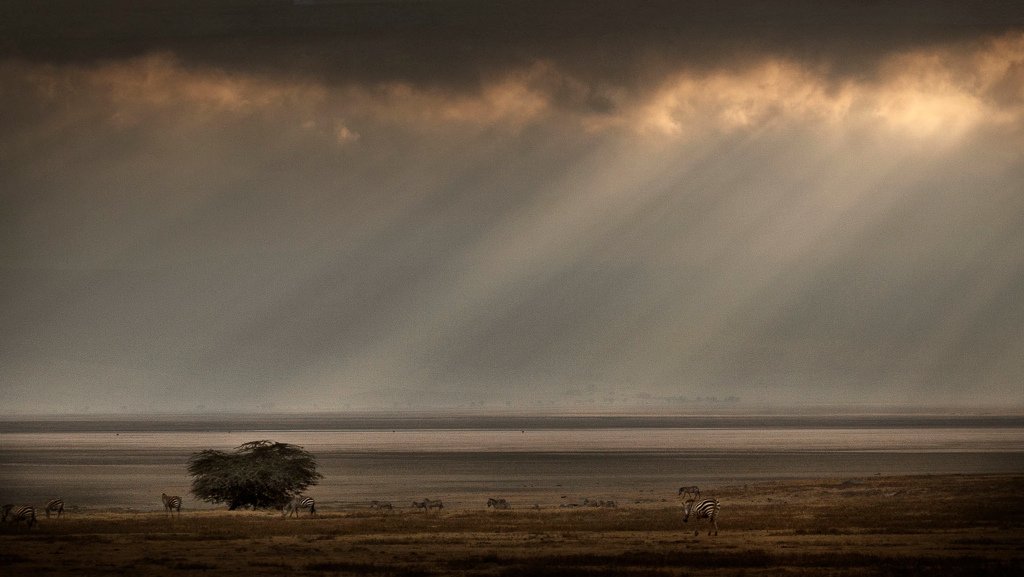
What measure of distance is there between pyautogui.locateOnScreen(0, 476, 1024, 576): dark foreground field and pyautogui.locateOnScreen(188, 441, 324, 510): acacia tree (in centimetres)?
381

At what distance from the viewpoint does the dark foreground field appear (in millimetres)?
29188

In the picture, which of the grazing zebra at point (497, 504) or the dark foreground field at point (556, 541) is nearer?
the dark foreground field at point (556, 541)

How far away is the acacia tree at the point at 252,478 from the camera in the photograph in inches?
2015

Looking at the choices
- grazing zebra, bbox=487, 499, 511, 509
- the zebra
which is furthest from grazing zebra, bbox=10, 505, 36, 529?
grazing zebra, bbox=487, 499, 511, 509

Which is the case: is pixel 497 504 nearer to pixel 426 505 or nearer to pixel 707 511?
pixel 426 505

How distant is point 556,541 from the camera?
35000 millimetres

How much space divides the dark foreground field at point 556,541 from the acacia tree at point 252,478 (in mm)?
A: 3808

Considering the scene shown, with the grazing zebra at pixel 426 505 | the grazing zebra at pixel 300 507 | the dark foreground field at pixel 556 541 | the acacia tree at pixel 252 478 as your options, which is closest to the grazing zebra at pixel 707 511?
the dark foreground field at pixel 556 541

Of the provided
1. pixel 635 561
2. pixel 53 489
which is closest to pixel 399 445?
pixel 53 489

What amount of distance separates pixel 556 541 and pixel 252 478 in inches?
795

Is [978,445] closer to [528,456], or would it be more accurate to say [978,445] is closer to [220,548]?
[528,456]

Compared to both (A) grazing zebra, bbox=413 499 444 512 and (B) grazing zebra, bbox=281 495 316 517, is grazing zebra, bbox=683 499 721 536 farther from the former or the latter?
(B) grazing zebra, bbox=281 495 316 517

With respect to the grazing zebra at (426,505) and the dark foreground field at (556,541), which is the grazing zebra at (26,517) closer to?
the dark foreground field at (556,541)

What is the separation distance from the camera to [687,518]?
39.7 meters
